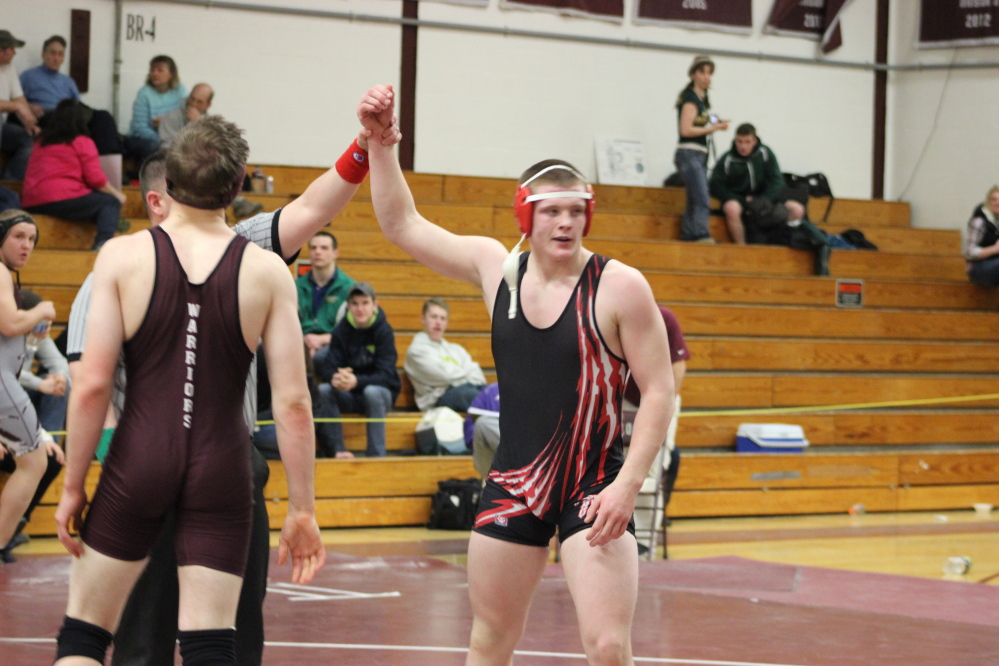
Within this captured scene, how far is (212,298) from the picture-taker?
2369 millimetres

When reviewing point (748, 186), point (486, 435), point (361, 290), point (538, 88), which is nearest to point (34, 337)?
point (361, 290)

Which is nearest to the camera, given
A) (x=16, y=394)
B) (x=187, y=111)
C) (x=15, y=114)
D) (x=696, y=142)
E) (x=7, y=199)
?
(x=16, y=394)

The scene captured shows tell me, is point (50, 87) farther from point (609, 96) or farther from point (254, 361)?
point (254, 361)

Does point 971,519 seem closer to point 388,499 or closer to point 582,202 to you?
point 388,499

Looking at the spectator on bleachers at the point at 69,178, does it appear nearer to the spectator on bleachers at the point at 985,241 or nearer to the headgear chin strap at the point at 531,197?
the headgear chin strap at the point at 531,197

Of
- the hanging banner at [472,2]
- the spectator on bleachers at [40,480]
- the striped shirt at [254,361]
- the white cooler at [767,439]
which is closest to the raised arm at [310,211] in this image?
the striped shirt at [254,361]

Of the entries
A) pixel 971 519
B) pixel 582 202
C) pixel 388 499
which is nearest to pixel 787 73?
pixel 971 519

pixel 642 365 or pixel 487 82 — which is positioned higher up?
pixel 487 82

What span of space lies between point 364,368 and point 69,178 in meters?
2.63

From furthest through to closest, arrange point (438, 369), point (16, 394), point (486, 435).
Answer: point (438, 369), point (486, 435), point (16, 394)

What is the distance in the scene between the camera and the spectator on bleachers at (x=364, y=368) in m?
7.67

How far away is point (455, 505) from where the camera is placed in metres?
7.46

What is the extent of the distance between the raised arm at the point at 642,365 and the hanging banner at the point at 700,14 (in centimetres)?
963

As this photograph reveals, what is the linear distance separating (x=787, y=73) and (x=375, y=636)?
9435 mm
